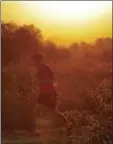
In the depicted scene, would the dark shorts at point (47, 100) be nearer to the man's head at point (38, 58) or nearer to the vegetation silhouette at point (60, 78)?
the vegetation silhouette at point (60, 78)

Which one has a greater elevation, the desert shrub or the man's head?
the man's head

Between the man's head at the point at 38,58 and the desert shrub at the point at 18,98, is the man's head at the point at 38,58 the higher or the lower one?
the higher one

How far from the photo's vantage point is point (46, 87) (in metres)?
1.57

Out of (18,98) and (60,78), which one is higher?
(60,78)

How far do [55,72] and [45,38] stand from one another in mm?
226

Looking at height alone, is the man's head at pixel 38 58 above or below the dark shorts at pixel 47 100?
above

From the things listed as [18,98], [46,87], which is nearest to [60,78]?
[46,87]

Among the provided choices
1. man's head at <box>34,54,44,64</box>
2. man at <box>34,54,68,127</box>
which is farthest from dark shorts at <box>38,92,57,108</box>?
man's head at <box>34,54,44,64</box>

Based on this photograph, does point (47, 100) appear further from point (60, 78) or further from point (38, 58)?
point (38, 58)

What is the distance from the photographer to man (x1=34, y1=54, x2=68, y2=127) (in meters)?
1.57

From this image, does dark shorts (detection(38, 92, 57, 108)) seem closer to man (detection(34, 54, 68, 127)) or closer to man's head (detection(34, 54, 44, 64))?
man (detection(34, 54, 68, 127))

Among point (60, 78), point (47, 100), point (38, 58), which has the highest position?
point (38, 58)

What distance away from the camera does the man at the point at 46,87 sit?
157 cm

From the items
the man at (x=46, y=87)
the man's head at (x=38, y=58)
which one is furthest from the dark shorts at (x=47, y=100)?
the man's head at (x=38, y=58)
